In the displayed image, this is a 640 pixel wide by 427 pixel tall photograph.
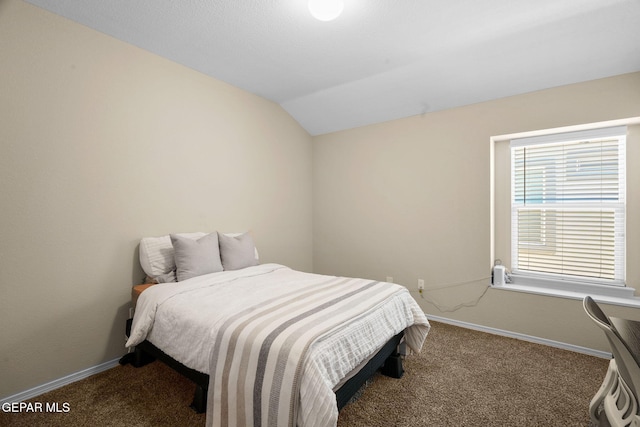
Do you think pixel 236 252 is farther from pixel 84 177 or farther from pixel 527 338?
pixel 527 338

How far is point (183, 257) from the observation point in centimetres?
239

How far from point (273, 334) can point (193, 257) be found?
1.28 meters

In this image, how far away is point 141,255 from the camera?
245 cm

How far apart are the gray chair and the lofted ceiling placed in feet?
6.32

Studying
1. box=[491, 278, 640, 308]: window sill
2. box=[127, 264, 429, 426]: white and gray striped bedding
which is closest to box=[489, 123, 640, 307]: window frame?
box=[491, 278, 640, 308]: window sill

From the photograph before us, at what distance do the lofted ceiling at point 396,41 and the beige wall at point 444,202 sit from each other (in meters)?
0.21

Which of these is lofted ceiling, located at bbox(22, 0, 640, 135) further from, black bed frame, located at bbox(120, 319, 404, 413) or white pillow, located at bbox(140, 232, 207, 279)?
black bed frame, located at bbox(120, 319, 404, 413)

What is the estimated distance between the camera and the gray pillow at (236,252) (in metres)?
2.68

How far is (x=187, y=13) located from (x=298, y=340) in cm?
225

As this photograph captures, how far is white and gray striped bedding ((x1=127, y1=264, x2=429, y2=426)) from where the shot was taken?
1.29 metres

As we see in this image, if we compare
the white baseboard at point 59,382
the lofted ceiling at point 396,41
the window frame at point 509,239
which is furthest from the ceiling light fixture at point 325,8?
the white baseboard at point 59,382

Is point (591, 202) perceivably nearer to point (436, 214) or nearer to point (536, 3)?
point (436, 214)

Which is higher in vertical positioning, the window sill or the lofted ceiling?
the lofted ceiling

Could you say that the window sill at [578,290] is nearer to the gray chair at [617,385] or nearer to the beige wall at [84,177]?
the gray chair at [617,385]
